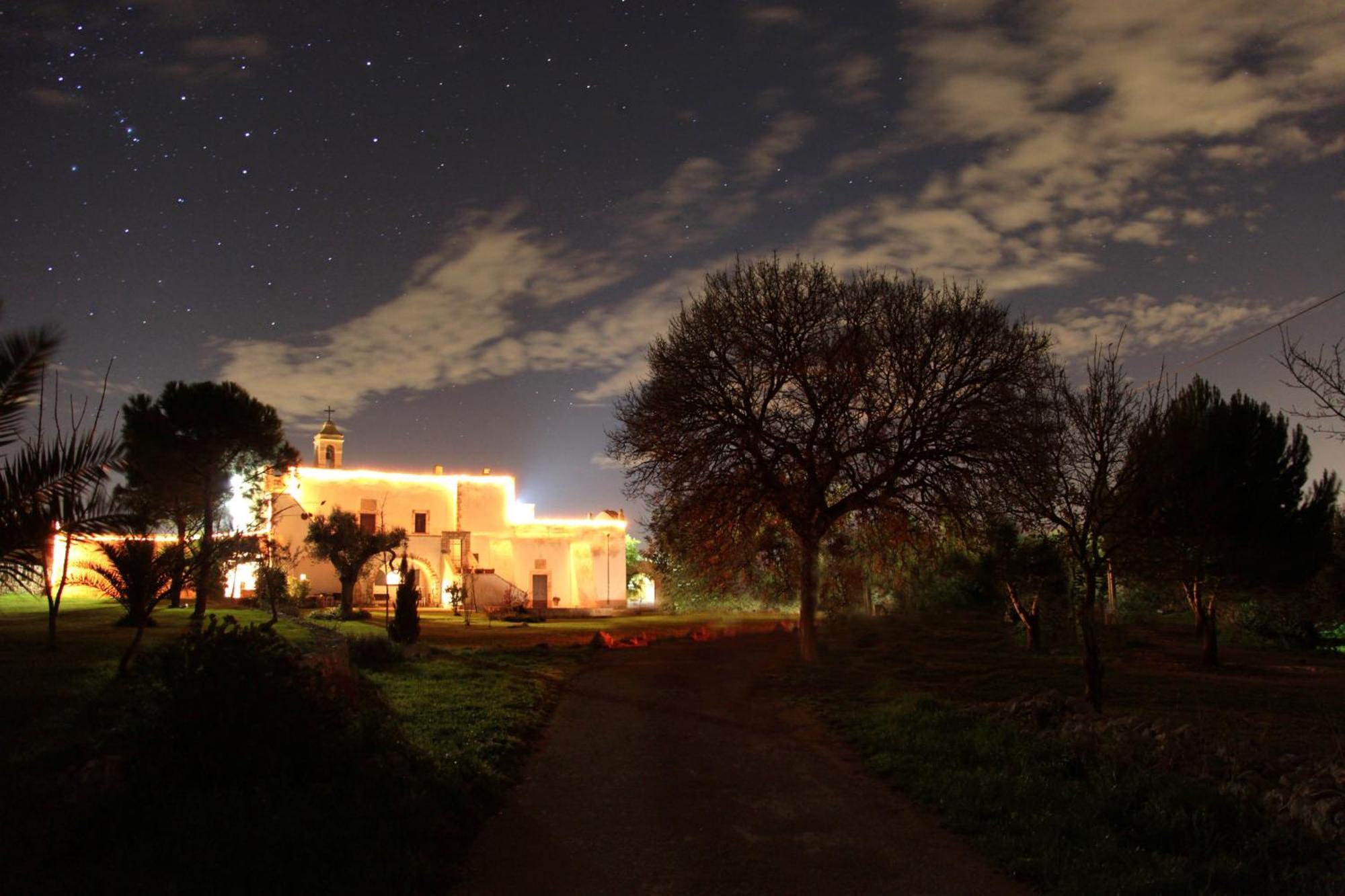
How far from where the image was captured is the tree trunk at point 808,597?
19.8 m

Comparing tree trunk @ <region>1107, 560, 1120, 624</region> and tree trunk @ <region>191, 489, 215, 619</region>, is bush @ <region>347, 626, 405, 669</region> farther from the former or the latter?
tree trunk @ <region>1107, 560, 1120, 624</region>

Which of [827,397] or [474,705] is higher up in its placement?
[827,397]

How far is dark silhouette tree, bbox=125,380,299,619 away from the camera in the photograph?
3005 centimetres

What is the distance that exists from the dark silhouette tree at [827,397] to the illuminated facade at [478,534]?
31.5 meters

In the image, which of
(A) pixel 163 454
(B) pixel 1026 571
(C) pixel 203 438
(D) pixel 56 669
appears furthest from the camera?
(C) pixel 203 438

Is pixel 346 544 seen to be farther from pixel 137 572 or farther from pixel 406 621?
pixel 137 572

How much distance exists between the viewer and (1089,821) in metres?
7.07

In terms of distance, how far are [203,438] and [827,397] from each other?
2569 centimetres

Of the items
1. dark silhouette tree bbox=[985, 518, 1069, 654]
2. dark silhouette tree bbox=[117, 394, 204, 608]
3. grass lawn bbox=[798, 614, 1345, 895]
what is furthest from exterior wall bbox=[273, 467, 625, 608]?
grass lawn bbox=[798, 614, 1345, 895]

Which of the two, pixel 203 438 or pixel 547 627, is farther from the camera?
pixel 547 627

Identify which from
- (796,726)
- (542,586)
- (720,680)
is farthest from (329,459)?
(796,726)

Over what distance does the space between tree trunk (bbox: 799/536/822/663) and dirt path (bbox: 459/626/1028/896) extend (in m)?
7.21

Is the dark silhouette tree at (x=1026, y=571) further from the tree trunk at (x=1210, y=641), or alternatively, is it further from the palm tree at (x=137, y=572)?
the palm tree at (x=137, y=572)

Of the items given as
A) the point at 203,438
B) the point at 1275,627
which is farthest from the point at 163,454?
the point at 1275,627
